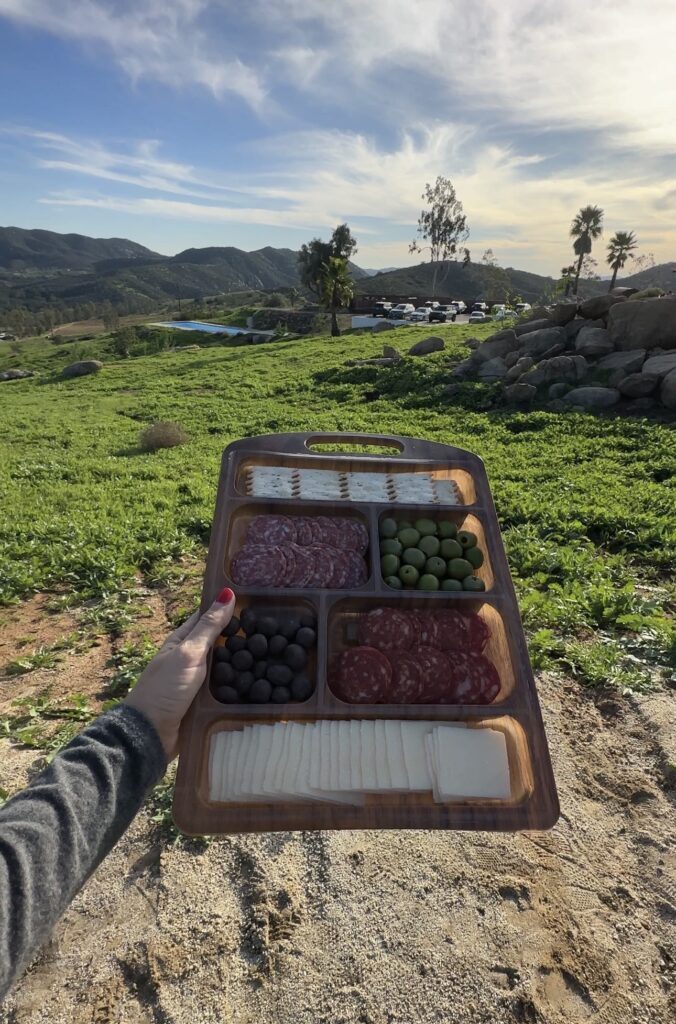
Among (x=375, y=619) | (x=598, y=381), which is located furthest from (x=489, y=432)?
(x=375, y=619)

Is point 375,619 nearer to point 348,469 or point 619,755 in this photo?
point 348,469

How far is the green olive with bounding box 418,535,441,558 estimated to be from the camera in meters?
3.75

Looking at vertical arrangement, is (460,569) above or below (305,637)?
above

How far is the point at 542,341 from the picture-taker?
20.3 meters

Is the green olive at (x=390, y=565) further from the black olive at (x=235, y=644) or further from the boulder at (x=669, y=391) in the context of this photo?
the boulder at (x=669, y=391)

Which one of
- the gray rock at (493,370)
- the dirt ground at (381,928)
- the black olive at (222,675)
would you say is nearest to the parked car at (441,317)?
the gray rock at (493,370)

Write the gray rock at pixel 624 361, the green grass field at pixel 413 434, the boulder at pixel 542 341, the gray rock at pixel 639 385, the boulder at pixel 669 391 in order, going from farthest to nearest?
the boulder at pixel 542 341
the gray rock at pixel 624 361
the gray rock at pixel 639 385
the boulder at pixel 669 391
the green grass field at pixel 413 434

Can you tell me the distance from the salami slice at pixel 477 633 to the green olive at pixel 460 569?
0.31 meters

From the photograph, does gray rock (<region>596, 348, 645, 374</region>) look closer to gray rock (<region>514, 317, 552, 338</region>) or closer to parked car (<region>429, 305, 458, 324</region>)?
gray rock (<region>514, 317, 552, 338</region>)

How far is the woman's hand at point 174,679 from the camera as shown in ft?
8.55

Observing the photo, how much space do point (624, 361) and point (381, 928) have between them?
1732 cm

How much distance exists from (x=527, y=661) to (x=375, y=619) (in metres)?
0.89

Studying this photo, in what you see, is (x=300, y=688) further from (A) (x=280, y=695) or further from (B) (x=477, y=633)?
(B) (x=477, y=633)

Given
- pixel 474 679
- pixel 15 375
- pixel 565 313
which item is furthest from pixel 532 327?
pixel 15 375
